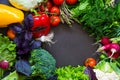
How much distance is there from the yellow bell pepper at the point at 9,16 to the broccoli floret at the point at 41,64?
→ 167 mm

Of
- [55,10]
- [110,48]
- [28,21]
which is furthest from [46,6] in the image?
[110,48]

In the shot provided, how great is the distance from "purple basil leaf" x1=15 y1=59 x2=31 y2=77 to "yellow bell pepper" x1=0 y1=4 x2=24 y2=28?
187 mm

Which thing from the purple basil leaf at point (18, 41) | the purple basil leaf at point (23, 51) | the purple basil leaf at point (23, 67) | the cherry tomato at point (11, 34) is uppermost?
the cherry tomato at point (11, 34)

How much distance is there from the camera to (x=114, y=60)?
185cm

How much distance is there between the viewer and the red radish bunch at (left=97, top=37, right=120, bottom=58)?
1.81 meters

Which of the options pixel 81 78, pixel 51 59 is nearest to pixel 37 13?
pixel 51 59

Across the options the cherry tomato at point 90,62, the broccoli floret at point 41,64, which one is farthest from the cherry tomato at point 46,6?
the cherry tomato at point 90,62

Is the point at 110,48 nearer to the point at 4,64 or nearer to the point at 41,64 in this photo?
the point at 41,64

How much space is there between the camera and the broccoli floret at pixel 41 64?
172 centimetres

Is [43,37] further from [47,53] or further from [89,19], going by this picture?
[89,19]

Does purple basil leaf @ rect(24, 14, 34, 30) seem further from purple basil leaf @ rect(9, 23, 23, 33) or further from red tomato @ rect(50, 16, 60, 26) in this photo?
red tomato @ rect(50, 16, 60, 26)

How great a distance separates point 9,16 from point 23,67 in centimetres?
24

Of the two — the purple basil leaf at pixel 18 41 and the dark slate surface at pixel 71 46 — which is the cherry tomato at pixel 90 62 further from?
the purple basil leaf at pixel 18 41

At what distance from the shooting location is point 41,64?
172cm
